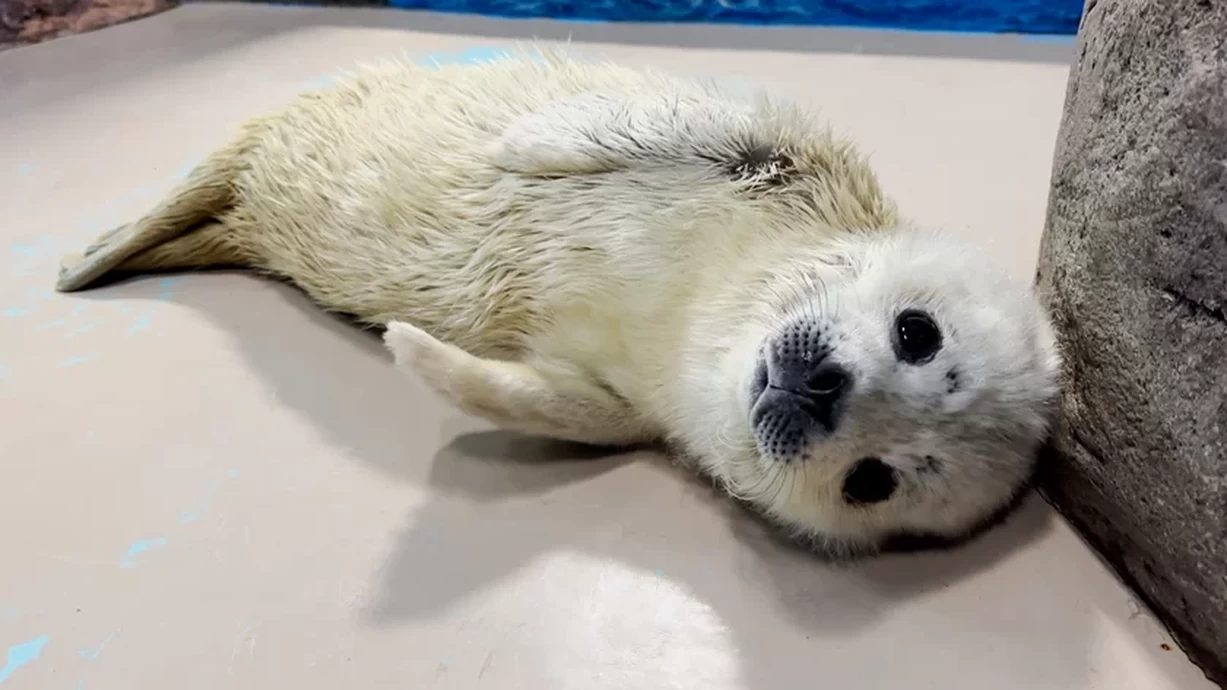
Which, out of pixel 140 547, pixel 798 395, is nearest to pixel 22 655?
pixel 140 547

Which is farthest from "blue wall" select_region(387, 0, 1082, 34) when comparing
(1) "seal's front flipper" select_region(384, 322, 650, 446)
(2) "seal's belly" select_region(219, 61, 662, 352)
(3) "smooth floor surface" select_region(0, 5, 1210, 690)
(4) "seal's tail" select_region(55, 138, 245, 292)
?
(1) "seal's front flipper" select_region(384, 322, 650, 446)

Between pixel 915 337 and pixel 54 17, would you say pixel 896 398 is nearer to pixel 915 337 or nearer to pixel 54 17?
pixel 915 337

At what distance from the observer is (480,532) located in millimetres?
1540

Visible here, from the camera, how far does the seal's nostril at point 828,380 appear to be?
1.33 meters

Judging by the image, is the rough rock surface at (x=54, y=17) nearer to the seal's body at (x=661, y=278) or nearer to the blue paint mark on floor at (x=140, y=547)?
the seal's body at (x=661, y=278)

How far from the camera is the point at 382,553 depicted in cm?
150

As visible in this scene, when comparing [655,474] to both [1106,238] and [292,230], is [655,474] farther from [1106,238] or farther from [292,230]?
[292,230]

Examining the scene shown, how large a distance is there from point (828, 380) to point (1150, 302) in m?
0.43

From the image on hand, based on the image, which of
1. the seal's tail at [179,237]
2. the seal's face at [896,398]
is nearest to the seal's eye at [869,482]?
the seal's face at [896,398]

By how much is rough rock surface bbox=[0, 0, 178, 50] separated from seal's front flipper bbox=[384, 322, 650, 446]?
3.06 meters

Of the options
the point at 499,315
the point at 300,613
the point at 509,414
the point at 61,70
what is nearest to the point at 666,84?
the point at 499,315

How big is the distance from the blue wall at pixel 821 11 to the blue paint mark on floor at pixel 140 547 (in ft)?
10.2

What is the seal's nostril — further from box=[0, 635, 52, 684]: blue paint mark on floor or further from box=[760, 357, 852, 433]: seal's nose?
box=[0, 635, 52, 684]: blue paint mark on floor

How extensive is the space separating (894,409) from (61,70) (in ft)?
10.7
